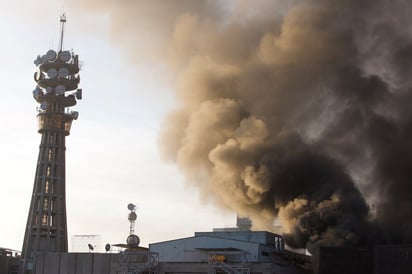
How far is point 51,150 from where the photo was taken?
156375mm

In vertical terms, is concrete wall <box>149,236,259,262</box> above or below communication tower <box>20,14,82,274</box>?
below

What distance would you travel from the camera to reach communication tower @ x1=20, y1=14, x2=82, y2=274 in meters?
152

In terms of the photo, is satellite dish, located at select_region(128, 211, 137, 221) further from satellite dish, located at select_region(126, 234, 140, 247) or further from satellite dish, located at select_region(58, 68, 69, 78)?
satellite dish, located at select_region(58, 68, 69, 78)

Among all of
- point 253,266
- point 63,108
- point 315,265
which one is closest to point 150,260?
point 253,266

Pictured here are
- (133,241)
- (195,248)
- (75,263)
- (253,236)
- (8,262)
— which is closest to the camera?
(195,248)

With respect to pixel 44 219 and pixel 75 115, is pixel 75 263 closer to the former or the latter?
pixel 44 219

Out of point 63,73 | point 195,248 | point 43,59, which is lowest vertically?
point 195,248

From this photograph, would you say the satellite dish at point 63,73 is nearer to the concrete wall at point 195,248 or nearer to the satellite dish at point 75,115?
the satellite dish at point 75,115

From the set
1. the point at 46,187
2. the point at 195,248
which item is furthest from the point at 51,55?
the point at 195,248

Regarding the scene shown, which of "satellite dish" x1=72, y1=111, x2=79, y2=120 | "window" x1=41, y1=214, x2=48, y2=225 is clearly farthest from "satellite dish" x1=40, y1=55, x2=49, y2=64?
"window" x1=41, y1=214, x2=48, y2=225

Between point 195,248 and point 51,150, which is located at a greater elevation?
point 51,150

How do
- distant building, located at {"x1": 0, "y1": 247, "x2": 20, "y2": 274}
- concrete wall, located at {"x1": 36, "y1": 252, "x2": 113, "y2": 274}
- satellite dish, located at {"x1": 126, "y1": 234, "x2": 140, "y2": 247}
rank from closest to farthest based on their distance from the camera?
concrete wall, located at {"x1": 36, "y1": 252, "x2": 113, "y2": 274} < satellite dish, located at {"x1": 126, "y1": 234, "x2": 140, "y2": 247} < distant building, located at {"x1": 0, "y1": 247, "x2": 20, "y2": 274}

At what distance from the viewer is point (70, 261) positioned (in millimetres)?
127625

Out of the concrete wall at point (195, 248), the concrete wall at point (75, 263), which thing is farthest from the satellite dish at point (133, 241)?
the concrete wall at point (195, 248)
